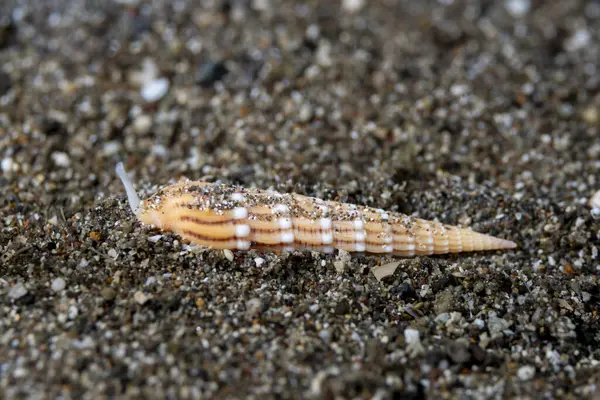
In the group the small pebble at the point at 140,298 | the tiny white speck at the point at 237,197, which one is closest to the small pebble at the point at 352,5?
the tiny white speck at the point at 237,197

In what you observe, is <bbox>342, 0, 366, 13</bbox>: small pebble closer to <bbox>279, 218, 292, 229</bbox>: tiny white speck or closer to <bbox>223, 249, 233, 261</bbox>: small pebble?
<bbox>279, 218, 292, 229</bbox>: tiny white speck

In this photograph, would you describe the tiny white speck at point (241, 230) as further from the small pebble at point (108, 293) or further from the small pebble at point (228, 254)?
the small pebble at point (108, 293)

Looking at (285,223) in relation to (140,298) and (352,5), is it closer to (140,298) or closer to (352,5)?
(140,298)

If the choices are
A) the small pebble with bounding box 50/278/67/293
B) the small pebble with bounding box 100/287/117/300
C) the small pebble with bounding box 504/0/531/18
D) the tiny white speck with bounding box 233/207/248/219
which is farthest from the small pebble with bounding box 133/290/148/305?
the small pebble with bounding box 504/0/531/18

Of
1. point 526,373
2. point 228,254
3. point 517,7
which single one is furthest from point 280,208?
point 517,7

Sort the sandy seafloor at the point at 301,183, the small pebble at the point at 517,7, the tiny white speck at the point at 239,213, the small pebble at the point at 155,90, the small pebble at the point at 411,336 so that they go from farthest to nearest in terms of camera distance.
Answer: the small pebble at the point at 517,7 → the small pebble at the point at 155,90 → the tiny white speck at the point at 239,213 → the small pebble at the point at 411,336 → the sandy seafloor at the point at 301,183

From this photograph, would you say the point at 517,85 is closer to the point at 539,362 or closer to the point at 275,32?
→ the point at 275,32

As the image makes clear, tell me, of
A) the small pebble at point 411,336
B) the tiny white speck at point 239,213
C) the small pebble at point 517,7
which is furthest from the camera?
the small pebble at point 517,7
